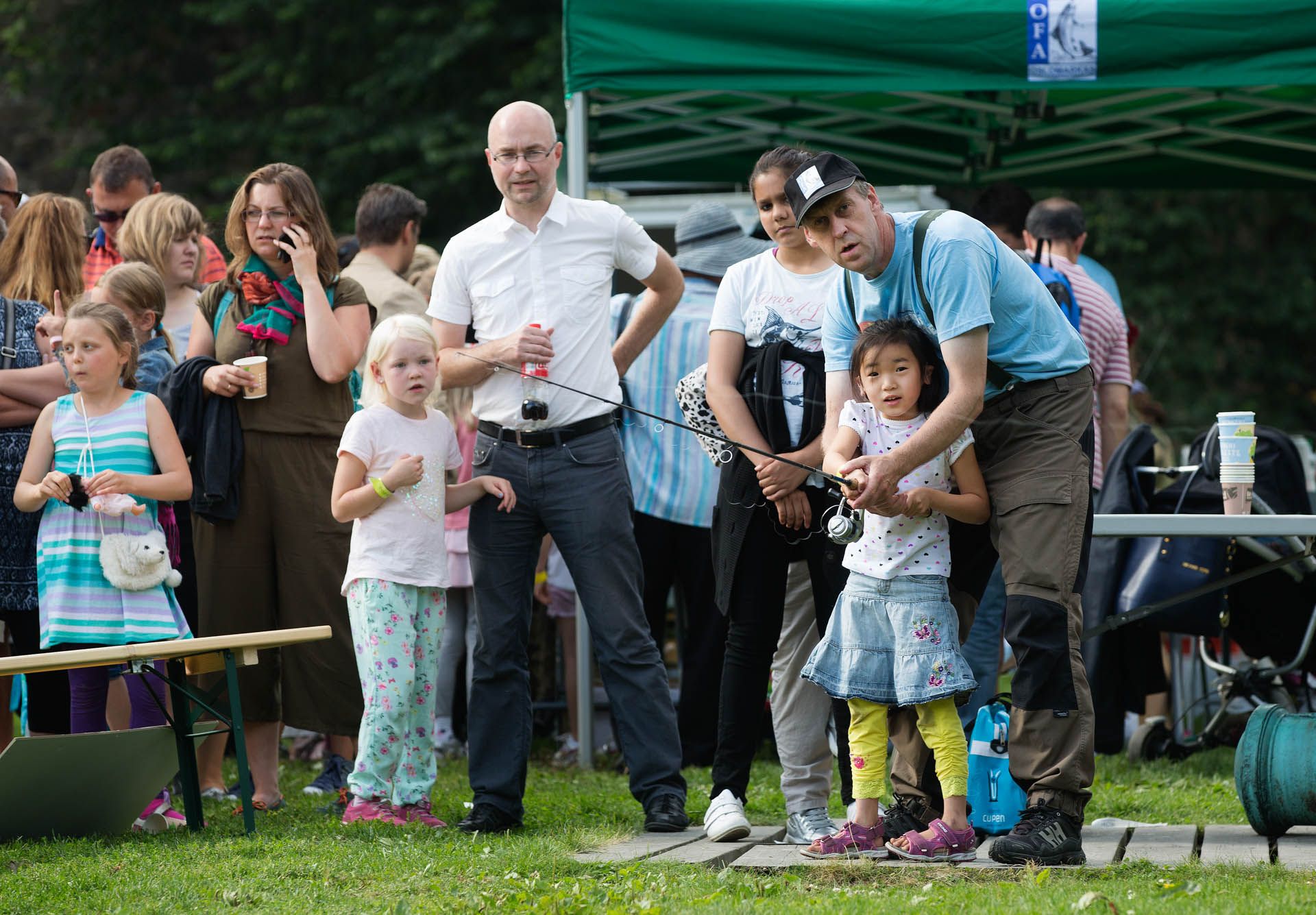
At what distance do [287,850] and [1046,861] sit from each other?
1996mm

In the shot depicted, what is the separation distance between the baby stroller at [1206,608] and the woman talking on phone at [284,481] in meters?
2.77

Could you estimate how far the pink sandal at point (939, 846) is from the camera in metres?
4.05

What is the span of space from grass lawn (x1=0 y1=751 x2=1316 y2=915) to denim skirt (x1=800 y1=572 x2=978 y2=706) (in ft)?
1.45


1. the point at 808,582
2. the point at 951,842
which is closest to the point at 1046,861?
the point at 951,842

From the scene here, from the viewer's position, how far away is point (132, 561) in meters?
5.02

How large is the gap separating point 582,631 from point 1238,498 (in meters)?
2.68

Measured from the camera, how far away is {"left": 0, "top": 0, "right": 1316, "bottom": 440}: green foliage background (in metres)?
16.3

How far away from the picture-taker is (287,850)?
4410 mm

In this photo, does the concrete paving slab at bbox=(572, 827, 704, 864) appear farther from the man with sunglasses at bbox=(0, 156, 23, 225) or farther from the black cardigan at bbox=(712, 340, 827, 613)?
the man with sunglasses at bbox=(0, 156, 23, 225)

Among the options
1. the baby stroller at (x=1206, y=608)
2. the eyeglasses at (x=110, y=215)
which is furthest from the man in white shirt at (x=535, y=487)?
the eyeglasses at (x=110, y=215)

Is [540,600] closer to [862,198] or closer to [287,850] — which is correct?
[287,850]

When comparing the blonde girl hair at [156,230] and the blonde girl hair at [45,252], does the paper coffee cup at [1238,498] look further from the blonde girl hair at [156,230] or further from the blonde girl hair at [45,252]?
the blonde girl hair at [45,252]

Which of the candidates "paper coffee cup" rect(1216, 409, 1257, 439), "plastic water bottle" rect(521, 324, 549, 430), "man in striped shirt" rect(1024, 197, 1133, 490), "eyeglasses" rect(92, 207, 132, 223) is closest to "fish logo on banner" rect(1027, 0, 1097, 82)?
"man in striped shirt" rect(1024, 197, 1133, 490)

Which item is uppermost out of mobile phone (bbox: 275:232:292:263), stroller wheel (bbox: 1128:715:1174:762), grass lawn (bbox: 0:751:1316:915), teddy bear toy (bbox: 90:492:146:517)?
mobile phone (bbox: 275:232:292:263)
